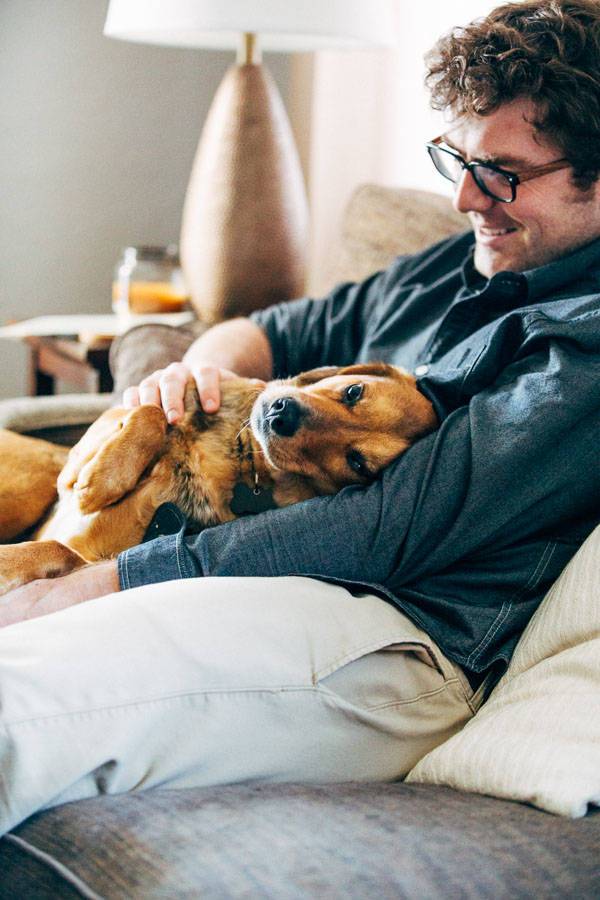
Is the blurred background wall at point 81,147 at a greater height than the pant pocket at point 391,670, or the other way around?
the blurred background wall at point 81,147

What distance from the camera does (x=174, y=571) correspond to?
136 cm

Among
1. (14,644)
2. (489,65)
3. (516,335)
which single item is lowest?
(14,644)

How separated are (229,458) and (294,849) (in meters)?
0.84

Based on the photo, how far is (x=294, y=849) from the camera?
88 centimetres

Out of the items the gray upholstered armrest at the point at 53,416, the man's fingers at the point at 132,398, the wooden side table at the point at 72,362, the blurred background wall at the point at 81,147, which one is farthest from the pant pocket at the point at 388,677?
the blurred background wall at the point at 81,147

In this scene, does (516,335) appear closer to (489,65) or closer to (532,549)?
(532,549)

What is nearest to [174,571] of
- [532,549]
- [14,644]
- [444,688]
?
[14,644]

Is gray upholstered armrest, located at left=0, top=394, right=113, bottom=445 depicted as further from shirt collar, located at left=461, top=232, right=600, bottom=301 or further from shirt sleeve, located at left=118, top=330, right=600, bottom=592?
shirt collar, located at left=461, top=232, right=600, bottom=301

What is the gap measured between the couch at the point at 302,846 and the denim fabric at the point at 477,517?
0.33m

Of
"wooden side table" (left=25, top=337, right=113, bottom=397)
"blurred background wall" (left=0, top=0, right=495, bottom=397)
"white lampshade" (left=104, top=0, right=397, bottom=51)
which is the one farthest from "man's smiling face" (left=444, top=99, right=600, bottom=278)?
"blurred background wall" (left=0, top=0, right=495, bottom=397)

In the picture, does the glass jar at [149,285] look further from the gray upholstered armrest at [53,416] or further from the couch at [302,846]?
the couch at [302,846]

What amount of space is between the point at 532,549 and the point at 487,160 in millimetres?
664

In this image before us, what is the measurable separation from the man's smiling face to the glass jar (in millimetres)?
1615

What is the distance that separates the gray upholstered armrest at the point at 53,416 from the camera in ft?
6.81
